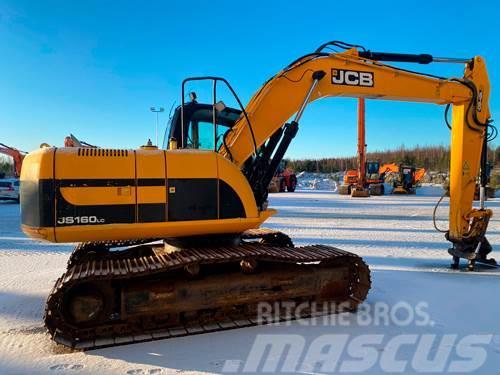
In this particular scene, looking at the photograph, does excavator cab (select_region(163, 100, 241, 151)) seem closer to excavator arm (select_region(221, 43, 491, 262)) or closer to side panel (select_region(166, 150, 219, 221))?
excavator arm (select_region(221, 43, 491, 262))

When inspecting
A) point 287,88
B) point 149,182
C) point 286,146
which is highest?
point 287,88

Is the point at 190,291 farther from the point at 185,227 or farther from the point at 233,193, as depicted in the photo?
the point at 233,193

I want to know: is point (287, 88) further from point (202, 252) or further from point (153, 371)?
point (153, 371)

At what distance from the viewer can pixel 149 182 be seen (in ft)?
14.0

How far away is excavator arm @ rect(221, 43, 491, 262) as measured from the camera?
17.3 feet

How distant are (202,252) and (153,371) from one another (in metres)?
1.41

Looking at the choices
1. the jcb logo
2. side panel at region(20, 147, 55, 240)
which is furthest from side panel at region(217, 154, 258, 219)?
the jcb logo

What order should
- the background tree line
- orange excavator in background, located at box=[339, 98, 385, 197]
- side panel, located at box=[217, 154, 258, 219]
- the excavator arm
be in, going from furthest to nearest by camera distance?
the background tree line → orange excavator in background, located at box=[339, 98, 385, 197] → the excavator arm → side panel, located at box=[217, 154, 258, 219]

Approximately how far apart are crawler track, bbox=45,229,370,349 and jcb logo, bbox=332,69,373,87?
93.6 inches

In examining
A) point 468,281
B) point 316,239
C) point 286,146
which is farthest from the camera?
point 316,239

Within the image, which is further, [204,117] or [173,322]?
[204,117]

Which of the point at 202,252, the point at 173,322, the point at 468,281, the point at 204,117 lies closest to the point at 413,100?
the point at 468,281

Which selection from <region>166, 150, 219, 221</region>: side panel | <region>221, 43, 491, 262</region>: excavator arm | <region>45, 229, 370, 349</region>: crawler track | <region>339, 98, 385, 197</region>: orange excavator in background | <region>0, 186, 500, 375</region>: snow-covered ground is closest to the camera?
<region>0, 186, 500, 375</region>: snow-covered ground

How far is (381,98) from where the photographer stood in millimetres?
6039
